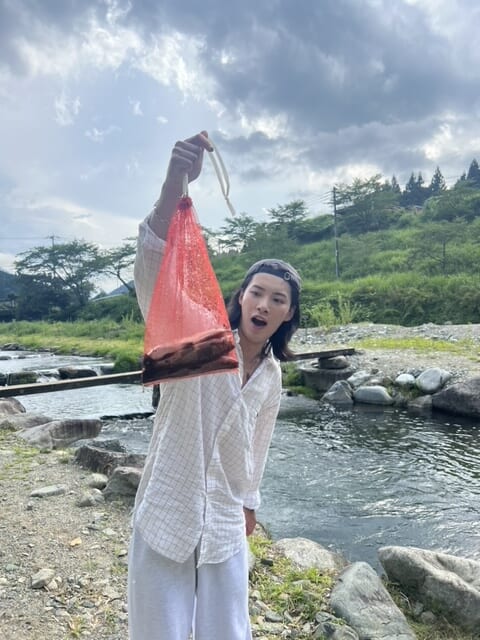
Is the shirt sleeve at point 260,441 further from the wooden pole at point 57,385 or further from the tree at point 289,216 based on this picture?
the tree at point 289,216

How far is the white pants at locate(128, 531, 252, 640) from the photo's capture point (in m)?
1.39

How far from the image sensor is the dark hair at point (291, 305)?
5.71 ft

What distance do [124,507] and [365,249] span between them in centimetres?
3123

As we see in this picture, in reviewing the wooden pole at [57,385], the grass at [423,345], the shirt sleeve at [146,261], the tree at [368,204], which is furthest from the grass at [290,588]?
the tree at [368,204]

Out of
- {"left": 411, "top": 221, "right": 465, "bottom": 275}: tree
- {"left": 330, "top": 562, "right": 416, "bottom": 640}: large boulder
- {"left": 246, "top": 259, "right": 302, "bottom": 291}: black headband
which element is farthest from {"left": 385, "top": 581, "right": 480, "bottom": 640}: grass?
{"left": 411, "top": 221, "right": 465, "bottom": 275}: tree

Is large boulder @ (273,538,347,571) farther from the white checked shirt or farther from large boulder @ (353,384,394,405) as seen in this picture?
large boulder @ (353,384,394,405)

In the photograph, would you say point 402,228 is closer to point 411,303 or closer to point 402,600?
point 411,303

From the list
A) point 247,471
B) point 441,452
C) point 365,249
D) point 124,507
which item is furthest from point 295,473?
point 365,249

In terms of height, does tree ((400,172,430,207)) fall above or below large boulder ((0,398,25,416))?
above

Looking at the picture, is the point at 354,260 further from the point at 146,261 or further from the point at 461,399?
the point at 146,261

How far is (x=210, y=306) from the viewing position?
1551 mm

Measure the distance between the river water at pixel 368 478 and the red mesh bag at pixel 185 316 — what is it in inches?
139

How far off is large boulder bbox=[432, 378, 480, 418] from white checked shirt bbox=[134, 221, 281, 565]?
8.46m

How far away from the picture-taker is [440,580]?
10.4 feet
